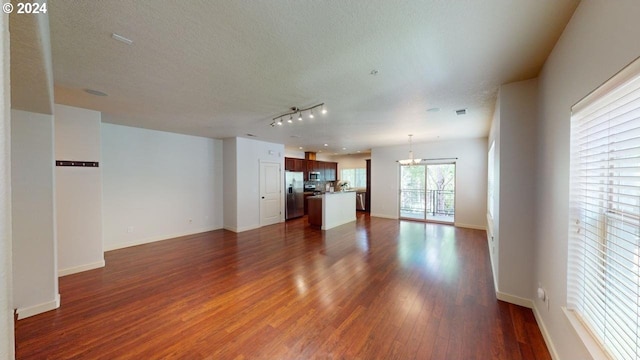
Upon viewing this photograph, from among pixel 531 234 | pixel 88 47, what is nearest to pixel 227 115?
pixel 88 47

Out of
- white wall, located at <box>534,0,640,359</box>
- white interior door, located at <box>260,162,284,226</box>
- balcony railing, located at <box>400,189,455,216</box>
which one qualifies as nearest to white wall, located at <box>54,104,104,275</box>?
white interior door, located at <box>260,162,284,226</box>

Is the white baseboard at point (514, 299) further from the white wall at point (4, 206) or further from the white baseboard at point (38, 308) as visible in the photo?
the white baseboard at point (38, 308)

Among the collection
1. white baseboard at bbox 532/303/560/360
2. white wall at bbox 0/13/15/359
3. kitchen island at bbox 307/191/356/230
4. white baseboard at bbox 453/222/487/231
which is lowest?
white baseboard at bbox 532/303/560/360

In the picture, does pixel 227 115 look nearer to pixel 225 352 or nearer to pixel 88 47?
pixel 88 47

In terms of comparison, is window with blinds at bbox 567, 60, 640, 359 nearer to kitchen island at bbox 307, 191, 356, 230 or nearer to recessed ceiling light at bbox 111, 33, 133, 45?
recessed ceiling light at bbox 111, 33, 133, 45

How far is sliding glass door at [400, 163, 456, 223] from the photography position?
23.6 feet

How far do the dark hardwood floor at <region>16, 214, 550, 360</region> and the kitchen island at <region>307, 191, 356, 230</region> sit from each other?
2.03 m

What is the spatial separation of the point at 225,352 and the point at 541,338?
2858 mm

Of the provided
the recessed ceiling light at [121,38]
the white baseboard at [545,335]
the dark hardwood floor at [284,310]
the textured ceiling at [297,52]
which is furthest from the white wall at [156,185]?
the white baseboard at [545,335]

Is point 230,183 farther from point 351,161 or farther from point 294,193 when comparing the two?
point 351,161

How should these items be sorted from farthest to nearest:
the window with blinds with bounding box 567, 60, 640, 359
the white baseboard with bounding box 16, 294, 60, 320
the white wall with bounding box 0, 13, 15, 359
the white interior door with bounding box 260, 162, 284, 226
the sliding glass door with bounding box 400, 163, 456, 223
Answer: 1. the sliding glass door with bounding box 400, 163, 456, 223
2. the white interior door with bounding box 260, 162, 284, 226
3. the white baseboard with bounding box 16, 294, 60, 320
4. the window with blinds with bounding box 567, 60, 640, 359
5. the white wall with bounding box 0, 13, 15, 359

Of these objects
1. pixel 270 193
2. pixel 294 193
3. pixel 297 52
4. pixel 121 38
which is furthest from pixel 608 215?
pixel 294 193

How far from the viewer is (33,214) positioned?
2553 mm

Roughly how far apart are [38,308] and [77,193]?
1.73m
